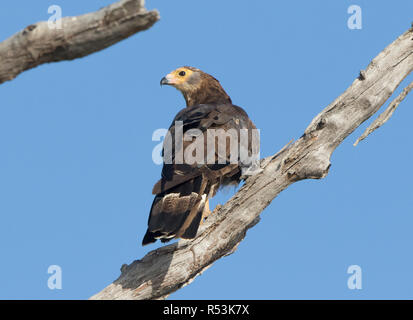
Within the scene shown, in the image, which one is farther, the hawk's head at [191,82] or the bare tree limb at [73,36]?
the hawk's head at [191,82]

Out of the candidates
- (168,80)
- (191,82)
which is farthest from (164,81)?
(191,82)

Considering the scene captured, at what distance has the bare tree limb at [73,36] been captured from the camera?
11.5ft

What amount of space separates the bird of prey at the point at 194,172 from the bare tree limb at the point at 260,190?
0.23 metres

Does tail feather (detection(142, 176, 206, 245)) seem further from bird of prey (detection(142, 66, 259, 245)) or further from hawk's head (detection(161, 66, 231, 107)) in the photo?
hawk's head (detection(161, 66, 231, 107))

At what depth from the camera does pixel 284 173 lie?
5785mm

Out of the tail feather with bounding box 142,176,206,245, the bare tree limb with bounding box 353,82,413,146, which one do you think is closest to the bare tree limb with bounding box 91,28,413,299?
the bare tree limb with bounding box 353,82,413,146

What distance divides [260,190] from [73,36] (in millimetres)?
2794

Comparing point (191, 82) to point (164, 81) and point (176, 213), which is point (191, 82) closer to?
point (164, 81)

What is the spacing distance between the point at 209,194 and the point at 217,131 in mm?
723

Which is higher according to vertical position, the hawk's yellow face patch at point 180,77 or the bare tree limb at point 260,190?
the hawk's yellow face patch at point 180,77

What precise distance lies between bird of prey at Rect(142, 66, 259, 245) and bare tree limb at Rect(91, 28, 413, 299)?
0.74 ft

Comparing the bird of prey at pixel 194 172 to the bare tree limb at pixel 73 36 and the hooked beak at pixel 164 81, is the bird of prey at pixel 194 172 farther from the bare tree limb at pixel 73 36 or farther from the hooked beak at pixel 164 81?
the bare tree limb at pixel 73 36

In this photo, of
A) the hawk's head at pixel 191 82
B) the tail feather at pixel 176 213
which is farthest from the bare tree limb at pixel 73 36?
the hawk's head at pixel 191 82
